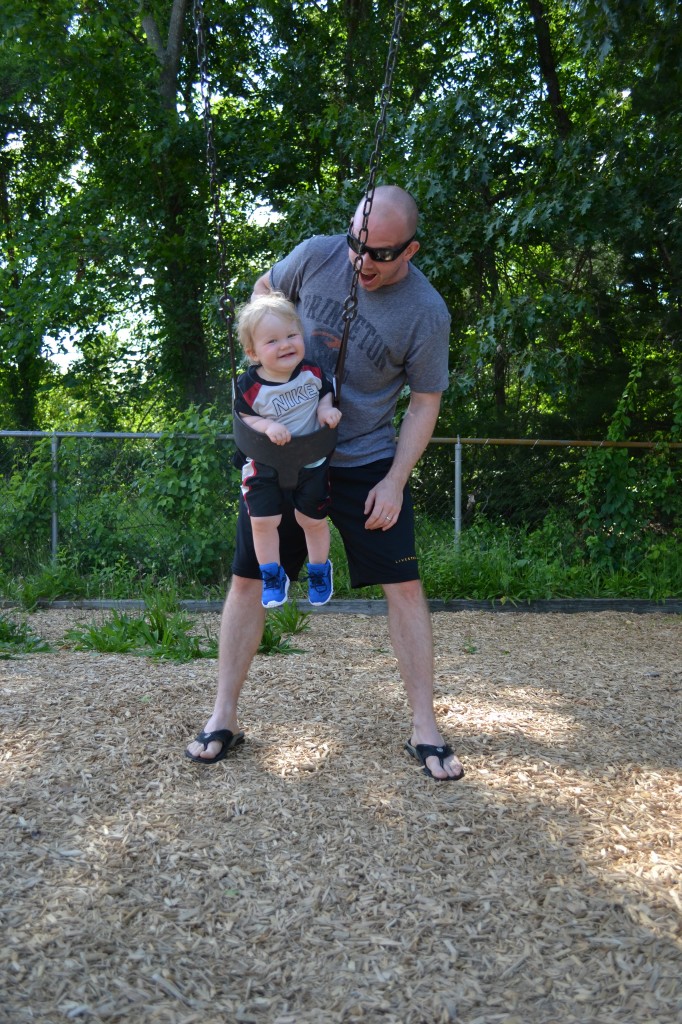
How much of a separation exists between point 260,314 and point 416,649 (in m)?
1.22

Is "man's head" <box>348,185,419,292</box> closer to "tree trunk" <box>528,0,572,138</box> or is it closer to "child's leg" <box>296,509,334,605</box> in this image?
"child's leg" <box>296,509,334,605</box>

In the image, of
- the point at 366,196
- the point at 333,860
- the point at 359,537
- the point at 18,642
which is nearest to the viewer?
the point at 333,860

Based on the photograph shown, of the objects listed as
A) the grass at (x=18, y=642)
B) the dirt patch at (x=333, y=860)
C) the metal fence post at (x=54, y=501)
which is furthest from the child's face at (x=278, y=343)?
the metal fence post at (x=54, y=501)

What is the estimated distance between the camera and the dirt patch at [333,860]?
6.47 feet

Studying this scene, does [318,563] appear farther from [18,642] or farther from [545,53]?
[545,53]

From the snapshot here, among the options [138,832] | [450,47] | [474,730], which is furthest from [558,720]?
[450,47]

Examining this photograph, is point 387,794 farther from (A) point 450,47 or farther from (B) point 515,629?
(A) point 450,47

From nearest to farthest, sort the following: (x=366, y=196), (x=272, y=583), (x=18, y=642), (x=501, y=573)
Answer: (x=366, y=196) → (x=272, y=583) → (x=18, y=642) → (x=501, y=573)

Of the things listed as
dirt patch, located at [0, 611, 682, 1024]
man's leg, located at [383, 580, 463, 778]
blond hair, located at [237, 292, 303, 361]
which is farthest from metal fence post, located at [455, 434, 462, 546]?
blond hair, located at [237, 292, 303, 361]

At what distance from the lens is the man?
2.95m

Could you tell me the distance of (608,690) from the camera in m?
4.34

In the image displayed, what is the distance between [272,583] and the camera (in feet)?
9.56

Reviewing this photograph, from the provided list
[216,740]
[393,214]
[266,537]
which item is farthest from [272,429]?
[216,740]

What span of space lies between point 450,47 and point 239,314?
12539 mm
